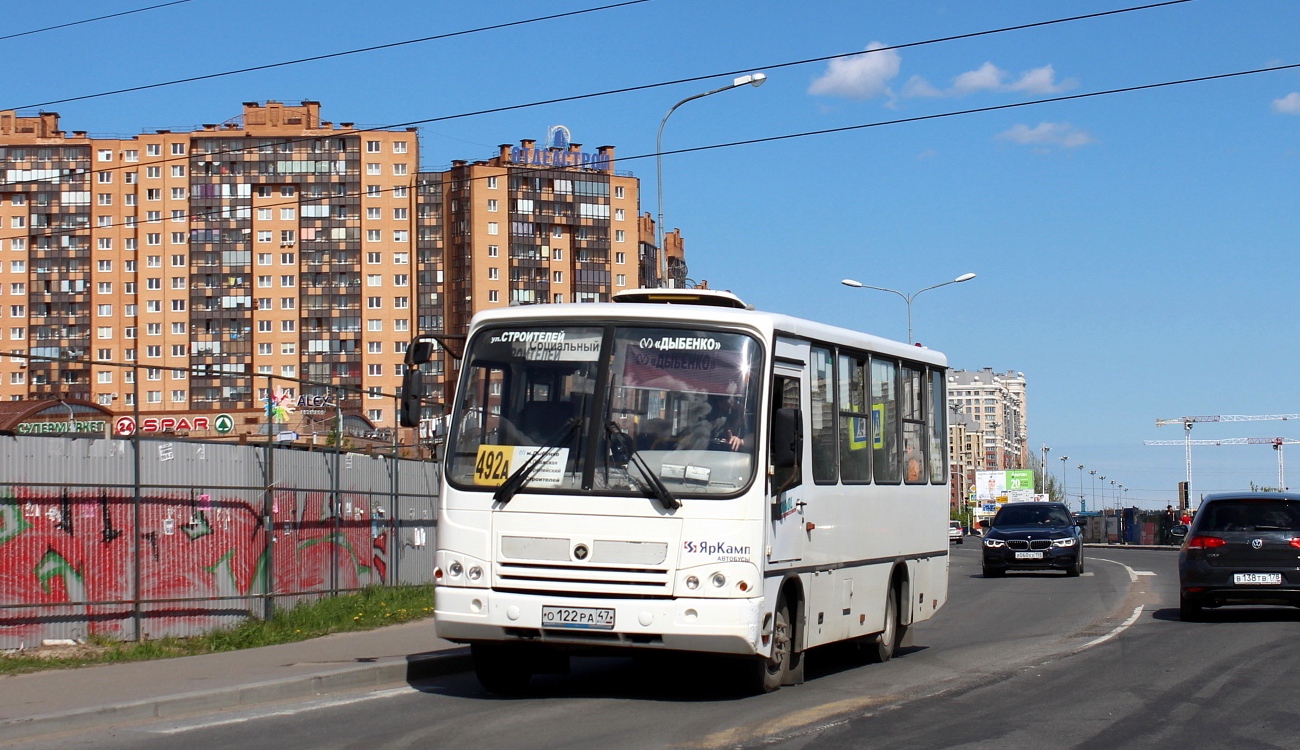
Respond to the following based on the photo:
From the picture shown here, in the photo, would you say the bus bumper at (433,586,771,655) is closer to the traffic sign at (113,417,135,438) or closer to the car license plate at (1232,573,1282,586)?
the traffic sign at (113,417,135,438)

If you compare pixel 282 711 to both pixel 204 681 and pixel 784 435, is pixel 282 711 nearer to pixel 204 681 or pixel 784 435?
pixel 204 681

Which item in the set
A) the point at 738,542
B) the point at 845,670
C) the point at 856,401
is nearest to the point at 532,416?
the point at 738,542

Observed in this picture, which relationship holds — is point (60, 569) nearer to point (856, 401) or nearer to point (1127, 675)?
point (856, 401)

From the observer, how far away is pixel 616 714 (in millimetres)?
10703

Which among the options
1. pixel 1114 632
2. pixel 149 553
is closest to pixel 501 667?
pixel 149 553

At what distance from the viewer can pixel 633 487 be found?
11102 mm

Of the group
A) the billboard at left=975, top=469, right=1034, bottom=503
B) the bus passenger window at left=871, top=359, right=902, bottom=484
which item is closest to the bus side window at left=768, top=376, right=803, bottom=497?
the bus passenger window at left=871, top=359, right=902, bottom=484

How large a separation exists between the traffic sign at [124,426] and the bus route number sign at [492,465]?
204 inches

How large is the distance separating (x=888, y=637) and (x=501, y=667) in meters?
4.63

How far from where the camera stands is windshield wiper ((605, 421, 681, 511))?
11.0m

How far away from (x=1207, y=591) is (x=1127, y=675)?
6.42 metres

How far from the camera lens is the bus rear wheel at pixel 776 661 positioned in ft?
38.3

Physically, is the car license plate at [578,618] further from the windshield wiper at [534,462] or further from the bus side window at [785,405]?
the bus side window at [785,405]

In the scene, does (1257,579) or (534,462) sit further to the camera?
(1257,579)
